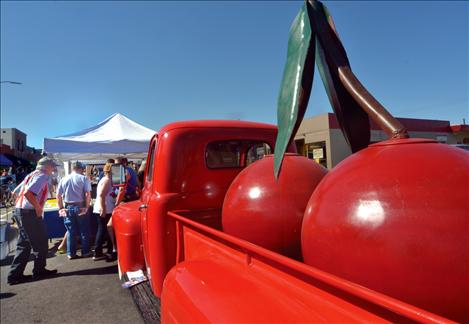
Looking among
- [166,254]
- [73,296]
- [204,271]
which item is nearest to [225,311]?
[204,271]

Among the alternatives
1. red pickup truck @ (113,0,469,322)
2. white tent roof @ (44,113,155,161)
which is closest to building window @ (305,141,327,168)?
white tent roof @ (44,113,155,161)

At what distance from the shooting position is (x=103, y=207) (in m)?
5.95

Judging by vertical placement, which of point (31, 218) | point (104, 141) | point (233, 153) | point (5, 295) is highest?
point (104, 141)

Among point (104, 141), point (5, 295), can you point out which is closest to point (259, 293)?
point (5, 295)

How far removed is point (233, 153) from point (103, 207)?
3680mm

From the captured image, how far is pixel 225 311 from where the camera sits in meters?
1.32

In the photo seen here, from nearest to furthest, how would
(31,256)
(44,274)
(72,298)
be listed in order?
(72,298) < (44,274) < (31,256)

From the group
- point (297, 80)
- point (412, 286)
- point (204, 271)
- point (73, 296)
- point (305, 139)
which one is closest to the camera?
point (412, 286)

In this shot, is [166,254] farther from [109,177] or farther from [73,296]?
[109,177]

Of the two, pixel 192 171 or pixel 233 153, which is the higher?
pixel 233 153

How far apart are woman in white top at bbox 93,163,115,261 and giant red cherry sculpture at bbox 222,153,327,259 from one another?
4.57m

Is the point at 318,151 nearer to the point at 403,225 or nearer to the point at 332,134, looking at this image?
the point at 332,134

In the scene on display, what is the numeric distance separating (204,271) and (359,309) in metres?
0.91

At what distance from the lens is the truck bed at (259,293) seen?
95cm
